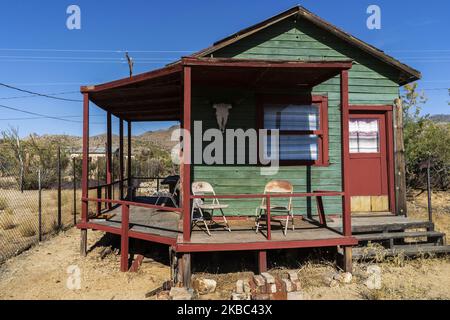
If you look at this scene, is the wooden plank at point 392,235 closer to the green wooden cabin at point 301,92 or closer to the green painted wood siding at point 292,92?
the green wooden cabin at point 301,92

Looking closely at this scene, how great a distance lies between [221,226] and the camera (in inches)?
241

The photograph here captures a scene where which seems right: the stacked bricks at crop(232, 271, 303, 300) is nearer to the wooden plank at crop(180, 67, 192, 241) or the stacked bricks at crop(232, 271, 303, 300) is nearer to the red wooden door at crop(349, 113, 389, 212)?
the wooden plank at crop(180, 67, 192, 241)

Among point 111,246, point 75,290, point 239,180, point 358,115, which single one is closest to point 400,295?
point 239,180

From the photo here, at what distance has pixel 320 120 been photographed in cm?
686

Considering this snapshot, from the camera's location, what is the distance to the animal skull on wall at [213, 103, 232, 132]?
6.57 meters

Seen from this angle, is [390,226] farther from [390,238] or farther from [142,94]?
[142,94]

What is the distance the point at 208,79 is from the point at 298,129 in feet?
7.37

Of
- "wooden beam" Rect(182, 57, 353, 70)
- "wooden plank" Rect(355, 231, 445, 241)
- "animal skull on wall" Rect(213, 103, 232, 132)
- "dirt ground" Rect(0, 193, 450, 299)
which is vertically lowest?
"dirt ground" Rect(0, 193, 450, 299)

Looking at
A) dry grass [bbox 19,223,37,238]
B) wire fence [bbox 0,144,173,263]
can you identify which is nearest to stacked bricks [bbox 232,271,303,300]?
wire fence [bbox 0,144,173,263]

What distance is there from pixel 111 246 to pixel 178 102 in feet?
12.3

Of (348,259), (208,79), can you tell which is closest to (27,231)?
(208,79)

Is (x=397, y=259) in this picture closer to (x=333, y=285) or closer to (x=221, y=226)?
(x=333, y=285)

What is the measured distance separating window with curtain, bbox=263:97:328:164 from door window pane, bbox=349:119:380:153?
0.78 meters

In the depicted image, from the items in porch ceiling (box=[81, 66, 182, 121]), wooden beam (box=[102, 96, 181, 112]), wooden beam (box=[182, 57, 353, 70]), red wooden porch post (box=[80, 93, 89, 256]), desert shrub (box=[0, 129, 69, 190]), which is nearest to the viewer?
wooden beam (box=[182, 57, 353, 70])
